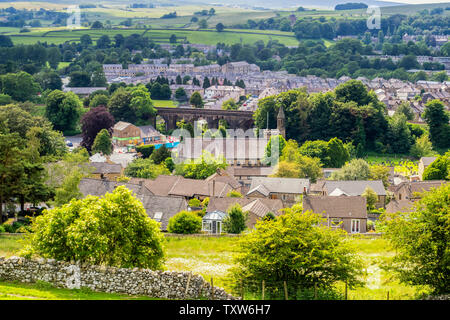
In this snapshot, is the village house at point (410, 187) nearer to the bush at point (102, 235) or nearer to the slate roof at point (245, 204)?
the slate roof at point (245, 204)

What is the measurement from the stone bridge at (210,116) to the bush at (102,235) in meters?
68.4

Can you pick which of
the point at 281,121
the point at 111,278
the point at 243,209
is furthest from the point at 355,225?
the point at 281,121

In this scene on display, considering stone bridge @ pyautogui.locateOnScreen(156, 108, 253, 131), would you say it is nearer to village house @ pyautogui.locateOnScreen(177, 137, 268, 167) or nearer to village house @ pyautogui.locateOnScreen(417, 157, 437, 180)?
village house @ pyautogui.locateOnScreen(177, 137, 268, 167)

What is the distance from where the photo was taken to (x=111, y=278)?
63.3 ft

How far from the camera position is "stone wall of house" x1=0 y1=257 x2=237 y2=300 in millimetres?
19031

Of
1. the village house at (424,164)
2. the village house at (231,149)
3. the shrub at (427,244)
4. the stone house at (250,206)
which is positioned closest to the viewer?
the shrub at (427,244)

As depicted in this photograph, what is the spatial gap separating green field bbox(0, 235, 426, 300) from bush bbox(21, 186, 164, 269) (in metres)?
2.21

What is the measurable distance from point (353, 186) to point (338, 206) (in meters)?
7.93

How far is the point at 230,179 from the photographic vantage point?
54.0 m

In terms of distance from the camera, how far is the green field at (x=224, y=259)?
21594 millimetres

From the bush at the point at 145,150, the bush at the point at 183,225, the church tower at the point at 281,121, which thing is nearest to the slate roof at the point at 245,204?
the bush at the point at 183,225

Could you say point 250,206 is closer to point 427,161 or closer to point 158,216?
point 158,216

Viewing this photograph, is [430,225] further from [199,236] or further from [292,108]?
[292,108]

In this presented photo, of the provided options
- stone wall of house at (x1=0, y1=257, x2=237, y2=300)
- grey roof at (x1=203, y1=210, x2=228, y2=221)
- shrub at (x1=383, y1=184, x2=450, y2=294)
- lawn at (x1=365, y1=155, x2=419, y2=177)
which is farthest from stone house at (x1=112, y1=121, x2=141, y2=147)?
stone wall of house at (x1=0, y1=257, x2=237, y2=300)
